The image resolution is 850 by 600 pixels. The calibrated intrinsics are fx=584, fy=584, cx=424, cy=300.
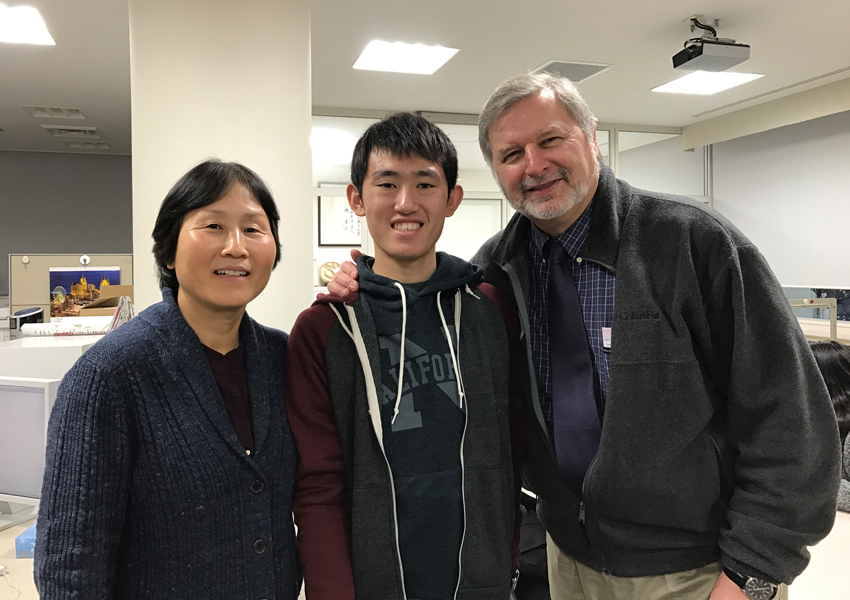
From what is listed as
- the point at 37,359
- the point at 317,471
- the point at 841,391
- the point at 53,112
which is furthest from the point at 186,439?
the point at 53,112

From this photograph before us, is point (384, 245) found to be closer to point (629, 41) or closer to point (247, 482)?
point (247, 482)

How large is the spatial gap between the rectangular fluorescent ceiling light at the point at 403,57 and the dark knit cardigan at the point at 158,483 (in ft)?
11.7

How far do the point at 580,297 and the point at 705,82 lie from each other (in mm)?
4843

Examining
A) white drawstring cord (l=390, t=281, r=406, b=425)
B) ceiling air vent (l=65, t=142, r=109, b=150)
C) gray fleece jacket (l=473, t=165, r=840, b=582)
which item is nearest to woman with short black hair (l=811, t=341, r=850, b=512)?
gray fleece jacket (l=473, t=165, r=840, b=582)

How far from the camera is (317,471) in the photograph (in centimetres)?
115

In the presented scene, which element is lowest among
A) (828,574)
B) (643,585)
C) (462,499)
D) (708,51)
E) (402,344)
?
(828,574)

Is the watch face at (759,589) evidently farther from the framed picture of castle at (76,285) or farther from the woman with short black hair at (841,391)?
the framed picture of castle at (76,285)

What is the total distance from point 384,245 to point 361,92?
4330 mm

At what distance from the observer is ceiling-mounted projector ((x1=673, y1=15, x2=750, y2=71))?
3.94 m

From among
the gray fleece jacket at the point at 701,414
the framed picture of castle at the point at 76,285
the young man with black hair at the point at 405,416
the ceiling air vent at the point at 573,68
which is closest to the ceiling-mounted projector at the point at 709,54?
the ceiling air vent at the point at 573,68

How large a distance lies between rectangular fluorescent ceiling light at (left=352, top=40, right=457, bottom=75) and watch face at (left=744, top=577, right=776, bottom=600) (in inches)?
153

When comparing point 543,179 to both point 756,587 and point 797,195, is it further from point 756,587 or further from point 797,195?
point 797,195

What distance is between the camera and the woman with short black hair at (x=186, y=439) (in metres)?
0.95

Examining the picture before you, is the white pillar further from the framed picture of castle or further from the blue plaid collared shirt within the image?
the framed picture of castle
